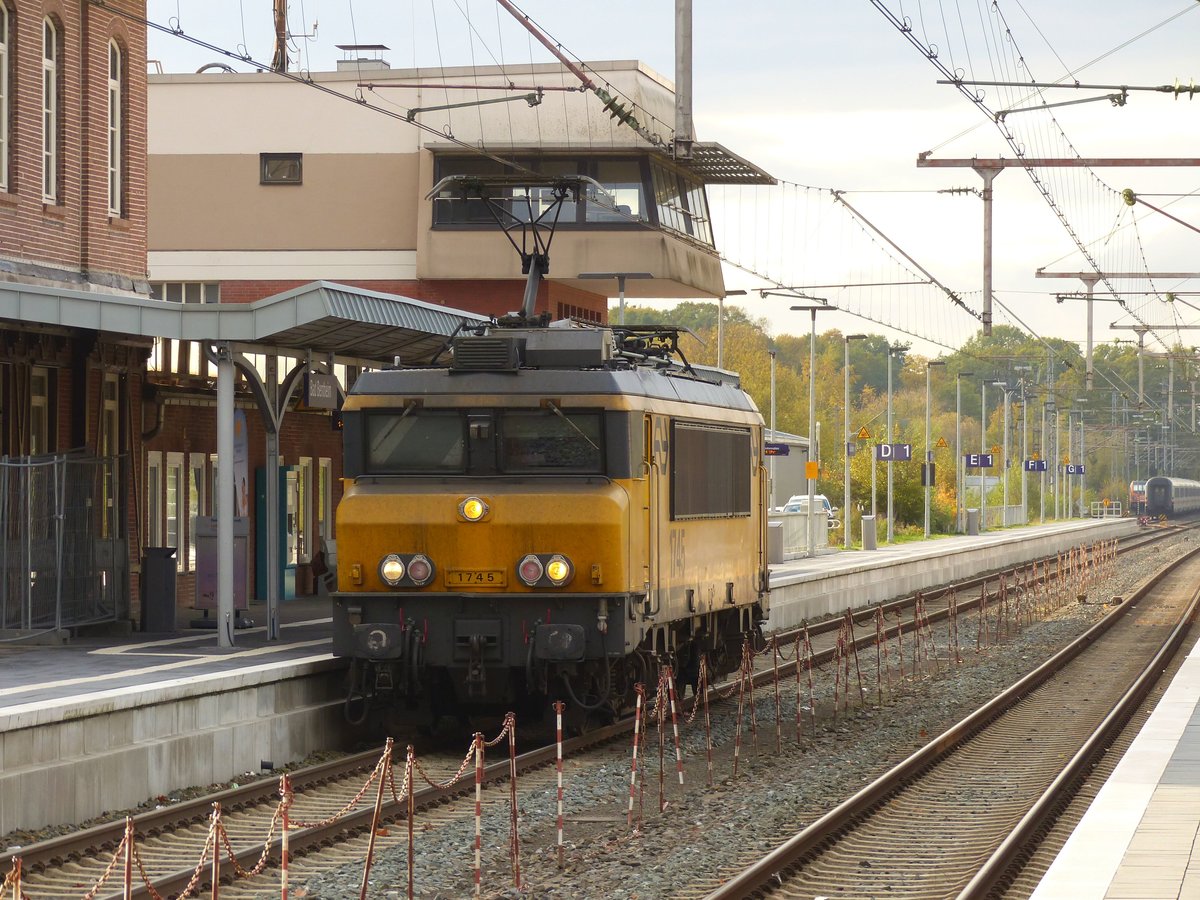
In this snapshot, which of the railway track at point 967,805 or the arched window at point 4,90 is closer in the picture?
the railway track at point 967,805

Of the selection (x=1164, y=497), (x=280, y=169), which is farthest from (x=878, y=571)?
(x=1164, y=497)

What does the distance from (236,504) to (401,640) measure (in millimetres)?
8371

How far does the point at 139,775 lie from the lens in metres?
13.0

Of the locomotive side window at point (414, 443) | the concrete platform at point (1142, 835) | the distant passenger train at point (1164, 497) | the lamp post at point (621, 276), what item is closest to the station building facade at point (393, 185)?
the lamp post at point (621, 276)

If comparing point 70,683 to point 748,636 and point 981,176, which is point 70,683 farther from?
point 981,176

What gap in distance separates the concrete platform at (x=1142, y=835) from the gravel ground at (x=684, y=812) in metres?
2.08

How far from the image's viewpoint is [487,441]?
51.0 ft

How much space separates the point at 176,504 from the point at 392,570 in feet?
37.1

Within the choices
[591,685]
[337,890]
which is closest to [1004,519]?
[591,685]

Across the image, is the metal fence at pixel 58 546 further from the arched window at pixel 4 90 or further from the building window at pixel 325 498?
the building window at pixel 325 498

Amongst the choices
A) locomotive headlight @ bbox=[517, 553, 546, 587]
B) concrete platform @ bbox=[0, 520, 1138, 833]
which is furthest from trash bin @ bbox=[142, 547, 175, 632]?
locomotive headlight @ bbox=[517, 553, 546, 587]

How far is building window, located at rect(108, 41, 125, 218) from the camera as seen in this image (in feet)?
80.2

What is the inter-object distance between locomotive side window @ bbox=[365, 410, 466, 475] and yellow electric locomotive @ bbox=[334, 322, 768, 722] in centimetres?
1

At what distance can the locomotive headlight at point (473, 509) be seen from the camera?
1527cm
